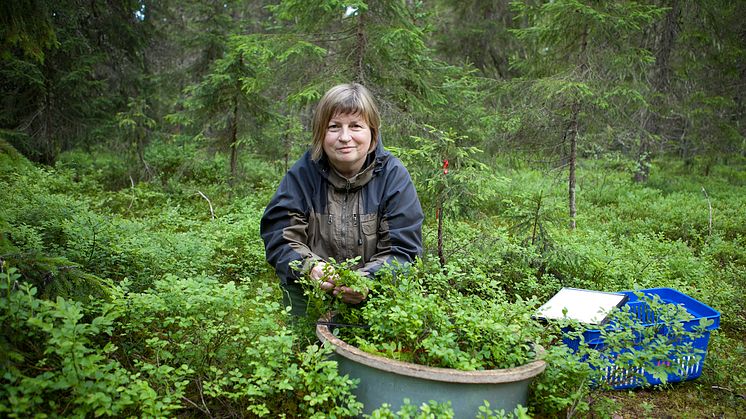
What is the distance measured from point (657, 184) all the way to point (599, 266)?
1018 cm

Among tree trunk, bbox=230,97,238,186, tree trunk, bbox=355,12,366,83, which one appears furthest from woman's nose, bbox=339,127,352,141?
tree trunk, bbox=230,97,238,186

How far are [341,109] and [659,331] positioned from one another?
111 inches

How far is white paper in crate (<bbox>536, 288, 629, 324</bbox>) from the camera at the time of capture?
3.69 m

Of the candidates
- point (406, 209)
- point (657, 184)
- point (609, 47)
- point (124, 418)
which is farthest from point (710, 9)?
point (124, 418)

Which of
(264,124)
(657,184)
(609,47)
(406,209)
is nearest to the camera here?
(406,209)

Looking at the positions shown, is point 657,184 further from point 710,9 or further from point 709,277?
point 709,277

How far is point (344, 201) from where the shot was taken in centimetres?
350

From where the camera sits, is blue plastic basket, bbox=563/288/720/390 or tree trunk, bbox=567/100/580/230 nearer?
blue plastic basket, bbox=563/288/720/390

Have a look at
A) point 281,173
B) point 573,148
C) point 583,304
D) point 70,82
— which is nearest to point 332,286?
point 583,304

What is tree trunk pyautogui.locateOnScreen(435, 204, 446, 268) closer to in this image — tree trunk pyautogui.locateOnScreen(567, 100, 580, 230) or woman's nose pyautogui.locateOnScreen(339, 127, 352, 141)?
woman's nose pyautogui.locateOnScreen(339, 127, 352, 141)

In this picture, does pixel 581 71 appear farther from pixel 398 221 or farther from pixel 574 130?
pixel 398 221

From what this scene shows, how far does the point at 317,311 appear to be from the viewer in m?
3.13

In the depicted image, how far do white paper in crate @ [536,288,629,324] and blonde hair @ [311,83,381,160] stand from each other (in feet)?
6.28

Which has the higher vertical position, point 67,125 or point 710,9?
point 710,9
